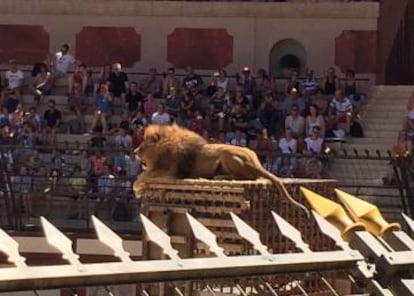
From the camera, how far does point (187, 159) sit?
11.2m

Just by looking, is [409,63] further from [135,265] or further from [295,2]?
[135,265]

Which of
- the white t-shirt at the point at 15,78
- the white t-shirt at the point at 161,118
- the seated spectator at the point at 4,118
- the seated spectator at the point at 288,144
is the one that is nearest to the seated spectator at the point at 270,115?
the seated spectator at the point at 288,144

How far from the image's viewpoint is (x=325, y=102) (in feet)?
66.2

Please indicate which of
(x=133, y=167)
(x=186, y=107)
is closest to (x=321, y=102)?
(x=186, y=107)

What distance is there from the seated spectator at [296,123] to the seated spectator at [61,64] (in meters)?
5.23

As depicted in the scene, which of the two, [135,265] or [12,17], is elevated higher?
[12,17]

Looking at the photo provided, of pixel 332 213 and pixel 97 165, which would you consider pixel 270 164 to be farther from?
pixel 332 213

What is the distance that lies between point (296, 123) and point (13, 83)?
592 centimetres

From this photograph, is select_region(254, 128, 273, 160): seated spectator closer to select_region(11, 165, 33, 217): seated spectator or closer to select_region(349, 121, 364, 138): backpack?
select_region(349, 121, 364, 138): backpack

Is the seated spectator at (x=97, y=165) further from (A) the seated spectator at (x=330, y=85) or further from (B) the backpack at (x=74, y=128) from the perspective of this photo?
(A) the seated spectator at (x=330, y=85)

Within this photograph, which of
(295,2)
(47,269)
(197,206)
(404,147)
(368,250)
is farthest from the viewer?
(295,2)

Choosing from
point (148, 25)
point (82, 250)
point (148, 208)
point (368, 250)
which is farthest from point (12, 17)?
point (368, 250)

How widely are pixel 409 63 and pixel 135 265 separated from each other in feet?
70.6

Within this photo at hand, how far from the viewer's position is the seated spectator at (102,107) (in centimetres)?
2031
